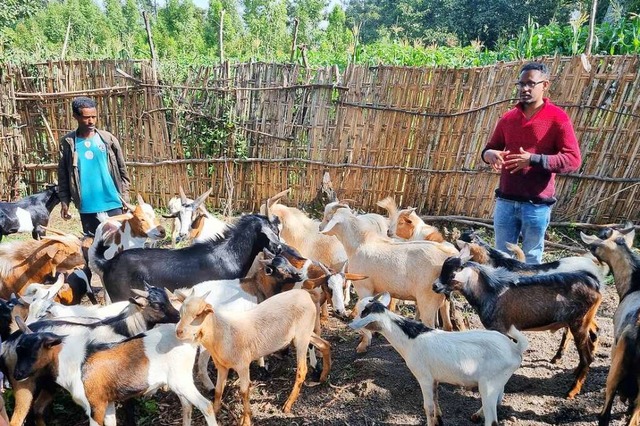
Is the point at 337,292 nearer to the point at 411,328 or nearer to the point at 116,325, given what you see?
the point at 411,328

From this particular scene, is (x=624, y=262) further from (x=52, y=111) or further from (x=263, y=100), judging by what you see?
(x=52, y=111)

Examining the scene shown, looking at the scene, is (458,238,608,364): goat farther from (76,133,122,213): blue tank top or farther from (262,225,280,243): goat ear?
(76,133,122,213): blue tank top

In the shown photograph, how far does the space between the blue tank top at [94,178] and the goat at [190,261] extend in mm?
943

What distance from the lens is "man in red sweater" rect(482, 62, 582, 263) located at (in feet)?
13.6

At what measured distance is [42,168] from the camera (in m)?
9.64

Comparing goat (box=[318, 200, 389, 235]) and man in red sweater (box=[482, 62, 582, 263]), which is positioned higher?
man in red sweater (box=[482, 62, 582, 263])

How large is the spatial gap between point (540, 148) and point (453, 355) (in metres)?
2.08

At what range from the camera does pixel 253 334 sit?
3822mm

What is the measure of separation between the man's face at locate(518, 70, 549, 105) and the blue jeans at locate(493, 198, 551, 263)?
91cm

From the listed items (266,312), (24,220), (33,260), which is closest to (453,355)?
(266,312)

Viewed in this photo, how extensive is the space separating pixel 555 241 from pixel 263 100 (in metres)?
5.34

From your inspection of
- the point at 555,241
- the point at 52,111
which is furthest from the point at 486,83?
the point at 52,111

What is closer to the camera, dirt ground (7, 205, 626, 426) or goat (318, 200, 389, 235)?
dirt ground (7, 205, 626, 426)

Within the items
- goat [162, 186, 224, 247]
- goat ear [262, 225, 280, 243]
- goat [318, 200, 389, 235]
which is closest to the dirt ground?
goat ear [262, 225, 280, 243]
